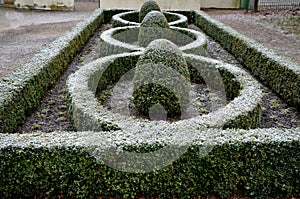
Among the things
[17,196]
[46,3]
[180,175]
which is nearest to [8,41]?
[46,3]

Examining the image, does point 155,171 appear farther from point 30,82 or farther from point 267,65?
point 267,65

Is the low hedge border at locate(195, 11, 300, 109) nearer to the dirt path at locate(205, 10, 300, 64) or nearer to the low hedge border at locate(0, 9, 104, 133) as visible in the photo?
the dirt path at locate(205, 10, 300, 64)

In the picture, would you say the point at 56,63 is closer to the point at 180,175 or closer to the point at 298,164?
the point at 180,175

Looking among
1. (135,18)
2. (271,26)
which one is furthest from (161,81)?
(271,26)

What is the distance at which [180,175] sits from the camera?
4609 millimetres

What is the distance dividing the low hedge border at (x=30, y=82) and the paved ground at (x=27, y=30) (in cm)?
151

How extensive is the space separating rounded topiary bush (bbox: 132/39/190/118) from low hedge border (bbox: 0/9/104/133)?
6.92 feet

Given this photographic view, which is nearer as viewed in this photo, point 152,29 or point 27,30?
point 152,29

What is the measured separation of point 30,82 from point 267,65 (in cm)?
548

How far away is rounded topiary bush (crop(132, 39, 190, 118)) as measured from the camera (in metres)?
6.43

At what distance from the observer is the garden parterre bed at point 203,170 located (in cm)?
449

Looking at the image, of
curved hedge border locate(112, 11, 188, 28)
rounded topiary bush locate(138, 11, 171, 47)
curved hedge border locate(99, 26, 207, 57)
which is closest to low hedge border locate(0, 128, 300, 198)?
curved hedge border locate(99, 26, 207, 57)

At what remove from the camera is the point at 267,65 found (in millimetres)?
8617

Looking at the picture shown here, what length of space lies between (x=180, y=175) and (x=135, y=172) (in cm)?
59
